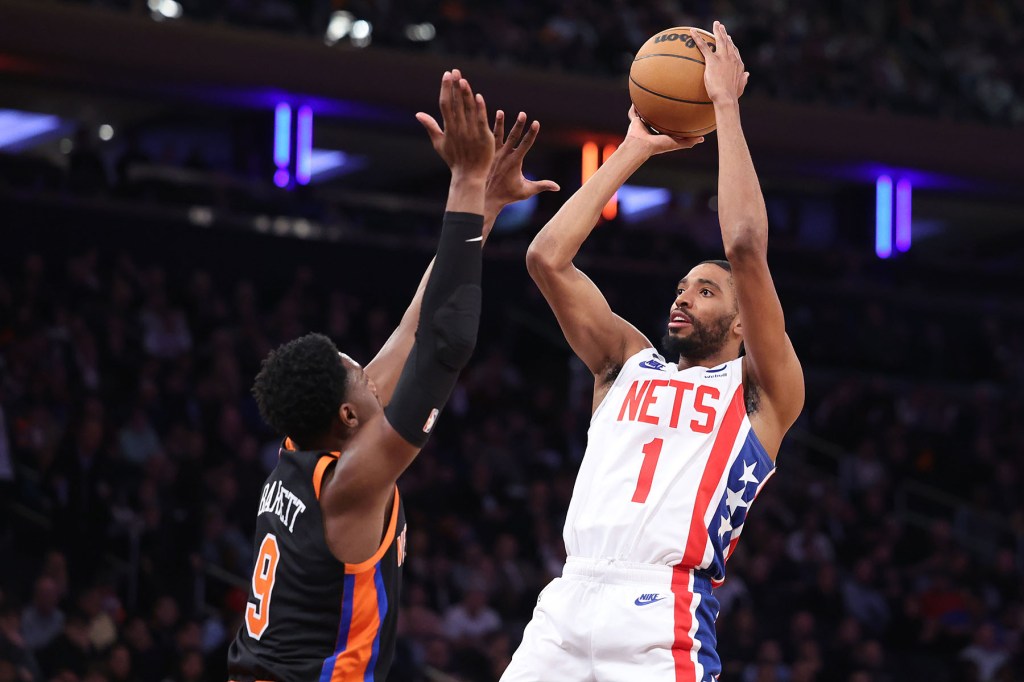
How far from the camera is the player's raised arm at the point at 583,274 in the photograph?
15.4 feet

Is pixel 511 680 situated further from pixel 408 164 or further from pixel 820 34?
pixel 408 164

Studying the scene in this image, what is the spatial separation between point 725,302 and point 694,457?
60 centimetres

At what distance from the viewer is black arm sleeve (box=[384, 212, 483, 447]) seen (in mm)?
3211

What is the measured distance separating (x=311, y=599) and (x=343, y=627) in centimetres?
11

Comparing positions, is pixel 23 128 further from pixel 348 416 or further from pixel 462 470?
pixel 348 416

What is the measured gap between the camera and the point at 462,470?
13336 millimetres

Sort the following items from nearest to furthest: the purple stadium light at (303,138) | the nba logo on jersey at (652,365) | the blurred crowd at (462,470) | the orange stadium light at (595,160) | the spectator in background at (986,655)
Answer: the nba logo on jersey at (652,365) < the blurred crowd at (462,470) < the spectator in background at (986,655) < the purple stadium light at (303,138) < the orange stadium light at (595,160)

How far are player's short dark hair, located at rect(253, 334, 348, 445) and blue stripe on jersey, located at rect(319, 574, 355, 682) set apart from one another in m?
0.39

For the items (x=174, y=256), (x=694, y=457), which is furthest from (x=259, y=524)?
(x=174, y=256)

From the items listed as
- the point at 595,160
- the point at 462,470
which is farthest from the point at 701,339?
the point at 595,160

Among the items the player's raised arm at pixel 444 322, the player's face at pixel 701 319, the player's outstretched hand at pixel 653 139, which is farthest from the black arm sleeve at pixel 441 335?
the player's outstretched hand at pixel 653 139

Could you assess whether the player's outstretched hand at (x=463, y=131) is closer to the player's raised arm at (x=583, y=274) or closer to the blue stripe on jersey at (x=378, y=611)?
Answer: the blue stripe on jersey at (x=378, y=611)

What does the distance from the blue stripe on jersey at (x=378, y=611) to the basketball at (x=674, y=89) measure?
6.86ft

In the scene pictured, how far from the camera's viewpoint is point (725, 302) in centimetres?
472
